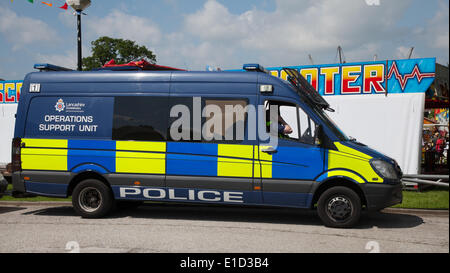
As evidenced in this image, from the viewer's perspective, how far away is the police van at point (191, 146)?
258 inches

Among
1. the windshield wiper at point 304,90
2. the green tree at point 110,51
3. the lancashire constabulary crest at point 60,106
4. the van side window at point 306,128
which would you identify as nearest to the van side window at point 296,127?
the van side window at point 306,128

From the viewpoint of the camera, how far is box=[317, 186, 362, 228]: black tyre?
645 centimetres

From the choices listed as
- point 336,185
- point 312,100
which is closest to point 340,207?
point 336,185

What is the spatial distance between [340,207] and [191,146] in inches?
98.5

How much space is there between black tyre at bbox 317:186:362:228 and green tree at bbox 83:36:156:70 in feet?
156

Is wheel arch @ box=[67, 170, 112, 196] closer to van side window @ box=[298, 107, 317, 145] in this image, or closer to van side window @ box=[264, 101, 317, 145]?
van side window @ box=[264, 101, 317, 145]

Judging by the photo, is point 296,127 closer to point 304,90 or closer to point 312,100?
point 312,100

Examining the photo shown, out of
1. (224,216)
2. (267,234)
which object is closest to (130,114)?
(224,216)

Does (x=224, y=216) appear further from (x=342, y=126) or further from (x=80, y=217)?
(x=342, y=126)

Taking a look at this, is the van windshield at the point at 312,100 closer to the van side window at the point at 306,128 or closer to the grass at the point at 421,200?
the van side window at the point at 306,128

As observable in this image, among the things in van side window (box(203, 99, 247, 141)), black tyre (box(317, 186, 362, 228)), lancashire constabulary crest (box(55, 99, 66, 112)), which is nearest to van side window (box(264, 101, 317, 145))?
van side window (box(203, 99, 247, 141))

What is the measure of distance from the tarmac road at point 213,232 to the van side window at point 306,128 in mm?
1370

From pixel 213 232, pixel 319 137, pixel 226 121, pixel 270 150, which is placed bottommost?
pixel 213 232

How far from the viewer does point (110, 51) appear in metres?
52.3
